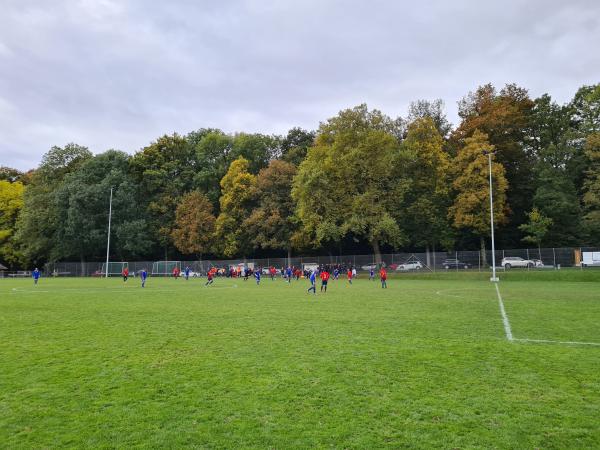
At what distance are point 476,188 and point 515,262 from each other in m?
8.90

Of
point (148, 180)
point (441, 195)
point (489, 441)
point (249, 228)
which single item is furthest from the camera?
point (148, 180)

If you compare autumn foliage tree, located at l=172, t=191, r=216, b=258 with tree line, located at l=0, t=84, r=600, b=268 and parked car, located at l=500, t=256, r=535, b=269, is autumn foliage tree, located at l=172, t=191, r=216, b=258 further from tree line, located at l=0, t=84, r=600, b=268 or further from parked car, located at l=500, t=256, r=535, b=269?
parked car, located at l=500, t=256, r=535, b=269

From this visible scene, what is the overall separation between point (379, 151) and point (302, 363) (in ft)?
150

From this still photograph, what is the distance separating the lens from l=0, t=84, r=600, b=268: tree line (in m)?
50.6

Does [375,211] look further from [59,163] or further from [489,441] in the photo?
[59,163]

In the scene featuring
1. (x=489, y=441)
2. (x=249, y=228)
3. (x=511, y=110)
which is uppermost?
(x=511, y=110)

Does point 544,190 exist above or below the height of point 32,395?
above

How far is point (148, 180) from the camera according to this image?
234 feet

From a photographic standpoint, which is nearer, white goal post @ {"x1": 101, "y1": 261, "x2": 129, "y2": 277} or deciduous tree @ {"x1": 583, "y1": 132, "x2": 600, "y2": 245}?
deciduous tree @ {"x1": 583, "y1": 132, "x2": 600, "y2": 245}

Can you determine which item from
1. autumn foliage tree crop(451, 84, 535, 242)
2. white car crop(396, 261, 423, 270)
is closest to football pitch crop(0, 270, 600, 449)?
white car crop(396, 261, 423, 270)

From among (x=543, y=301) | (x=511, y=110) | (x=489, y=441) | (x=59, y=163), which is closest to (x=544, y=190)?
(x=511, y=110)

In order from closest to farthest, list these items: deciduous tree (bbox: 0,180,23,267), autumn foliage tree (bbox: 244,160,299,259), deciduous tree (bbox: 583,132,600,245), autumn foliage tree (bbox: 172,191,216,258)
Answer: deciduous tree (bbox: 583,132,600,245) < autumn foliage tree (bbox: 244,160,299,259) < autumn foliage tree (bbox: 172,191,216,258) < deciduous tree (bbox: 0,180,23,267)

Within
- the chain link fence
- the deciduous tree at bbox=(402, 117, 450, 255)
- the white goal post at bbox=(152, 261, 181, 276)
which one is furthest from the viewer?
the white goal post at bbox=(152, 261, 181, 276)

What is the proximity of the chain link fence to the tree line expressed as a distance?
2.15m
